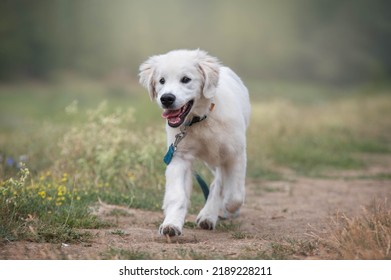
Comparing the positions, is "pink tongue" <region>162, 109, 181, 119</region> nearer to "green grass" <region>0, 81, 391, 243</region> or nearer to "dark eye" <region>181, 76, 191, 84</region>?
"dark eye" <region>181, 76, 191, 84</region>

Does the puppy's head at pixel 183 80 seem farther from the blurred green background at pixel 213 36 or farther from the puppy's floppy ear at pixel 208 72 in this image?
the blurred green background at pixel 213 36

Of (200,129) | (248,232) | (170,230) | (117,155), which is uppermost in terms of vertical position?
(117,155)

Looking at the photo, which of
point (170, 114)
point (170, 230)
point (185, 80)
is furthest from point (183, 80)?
point (170, 230)

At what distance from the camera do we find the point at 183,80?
16.6 feet

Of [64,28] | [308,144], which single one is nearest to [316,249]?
[308,144]

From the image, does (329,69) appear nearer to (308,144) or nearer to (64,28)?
(64,28)

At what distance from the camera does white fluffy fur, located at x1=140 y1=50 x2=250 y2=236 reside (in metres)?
4.99

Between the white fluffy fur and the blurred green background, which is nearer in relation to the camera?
the white fluffy fur

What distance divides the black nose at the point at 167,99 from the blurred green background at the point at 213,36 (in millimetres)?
22384

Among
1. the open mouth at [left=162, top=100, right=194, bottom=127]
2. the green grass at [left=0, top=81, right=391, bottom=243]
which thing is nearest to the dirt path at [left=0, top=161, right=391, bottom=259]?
the green grass at [left=0, top=81, right=391, bottom=243]

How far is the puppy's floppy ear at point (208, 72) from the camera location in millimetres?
5051

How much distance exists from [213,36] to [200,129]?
2421 centimetres

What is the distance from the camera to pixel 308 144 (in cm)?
1205

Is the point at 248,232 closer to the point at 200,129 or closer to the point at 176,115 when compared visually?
the point at 200,129
